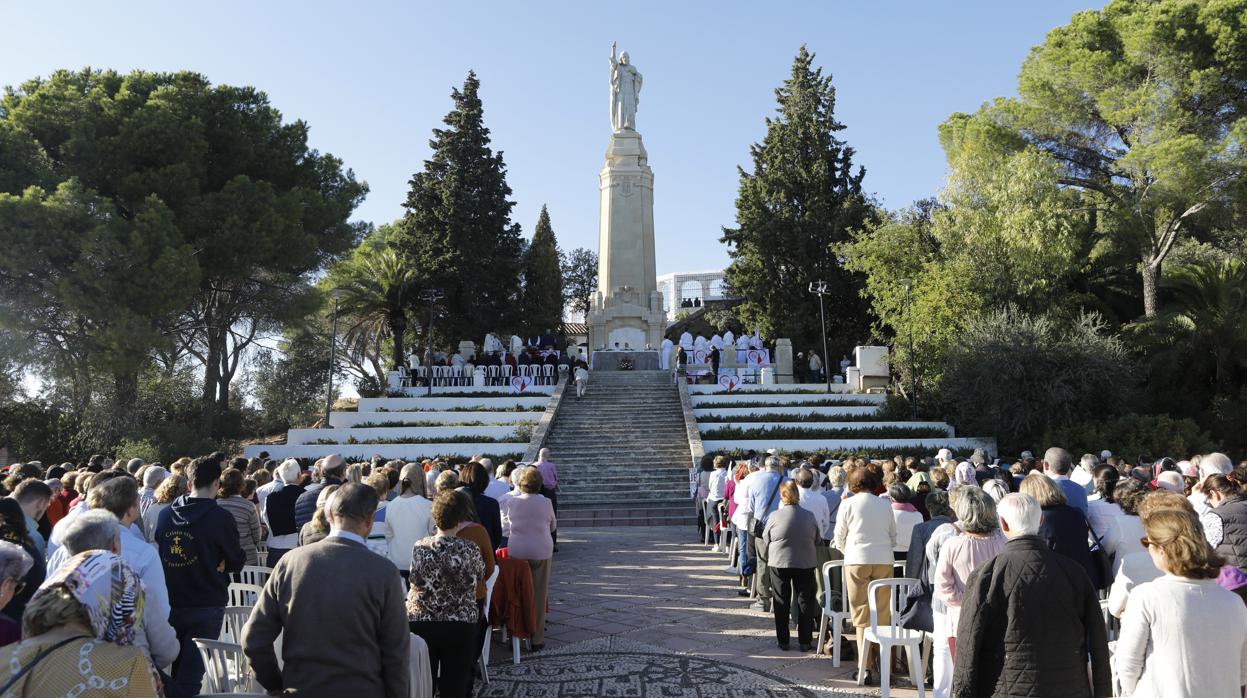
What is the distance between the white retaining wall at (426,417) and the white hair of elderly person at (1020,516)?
20.2 metres

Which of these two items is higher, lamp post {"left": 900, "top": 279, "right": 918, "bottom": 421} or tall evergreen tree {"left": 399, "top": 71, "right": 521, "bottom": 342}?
tall evergreen tree {"left": 399, "top": 71, "right": 521, "bottom": 342}

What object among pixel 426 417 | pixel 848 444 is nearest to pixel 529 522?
pixel 848 444

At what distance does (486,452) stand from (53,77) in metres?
15.9

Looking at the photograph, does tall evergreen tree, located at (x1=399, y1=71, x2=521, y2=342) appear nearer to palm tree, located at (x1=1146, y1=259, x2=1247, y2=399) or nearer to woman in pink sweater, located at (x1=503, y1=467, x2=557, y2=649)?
palm tree, located at (x1=1146, y1=259, x2=1247, y2=399)

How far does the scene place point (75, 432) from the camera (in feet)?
75.4

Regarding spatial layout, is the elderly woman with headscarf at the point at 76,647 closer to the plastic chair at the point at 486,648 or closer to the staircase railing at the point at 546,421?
the plastic chair at the point at 486,648

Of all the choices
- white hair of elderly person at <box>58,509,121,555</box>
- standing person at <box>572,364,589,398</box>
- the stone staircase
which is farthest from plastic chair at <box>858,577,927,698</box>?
standing person at <box>572,364,589,398</box>

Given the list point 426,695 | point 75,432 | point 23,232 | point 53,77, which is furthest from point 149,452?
point 426,695

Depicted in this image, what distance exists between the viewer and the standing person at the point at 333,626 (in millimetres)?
3320

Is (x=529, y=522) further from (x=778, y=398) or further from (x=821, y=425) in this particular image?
(x=778, y=398)

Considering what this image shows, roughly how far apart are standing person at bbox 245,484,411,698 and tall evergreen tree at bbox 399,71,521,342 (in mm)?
33545

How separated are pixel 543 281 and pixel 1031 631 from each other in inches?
1632

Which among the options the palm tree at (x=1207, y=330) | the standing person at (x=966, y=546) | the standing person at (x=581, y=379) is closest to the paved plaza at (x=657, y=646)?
the standing person at (x=966, y=546)

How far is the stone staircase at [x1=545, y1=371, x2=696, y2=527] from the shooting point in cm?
1720
